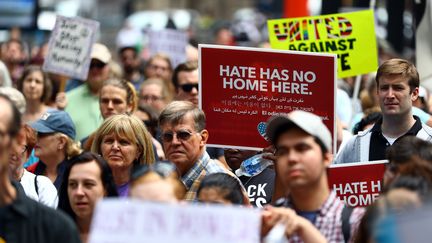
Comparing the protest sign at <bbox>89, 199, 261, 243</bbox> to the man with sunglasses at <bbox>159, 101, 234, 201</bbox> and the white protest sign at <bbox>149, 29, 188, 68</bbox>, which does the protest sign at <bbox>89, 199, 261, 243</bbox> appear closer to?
the man with sunglasses at <bbox>159, 101, 234, 201</bbox>

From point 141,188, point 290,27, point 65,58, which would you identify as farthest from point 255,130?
point 65,58

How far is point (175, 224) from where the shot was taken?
19.8 feet

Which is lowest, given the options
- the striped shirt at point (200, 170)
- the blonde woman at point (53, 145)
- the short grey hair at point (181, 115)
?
the blonde woman at point (53, 145)

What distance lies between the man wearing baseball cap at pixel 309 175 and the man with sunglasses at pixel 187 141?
2.26m

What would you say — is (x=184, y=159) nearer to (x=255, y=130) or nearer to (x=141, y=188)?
(x=255, y=130)

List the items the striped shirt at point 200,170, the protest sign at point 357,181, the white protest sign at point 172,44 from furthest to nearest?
1. the white protest sign at point 172,44
2. the striped shirt at point 200,170
3. the protest sign at point 357,181

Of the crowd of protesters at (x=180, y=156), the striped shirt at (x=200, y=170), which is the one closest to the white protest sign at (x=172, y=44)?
the crowd of protesters at (x=180, y=156)

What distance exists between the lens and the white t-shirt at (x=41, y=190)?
882 centimetres

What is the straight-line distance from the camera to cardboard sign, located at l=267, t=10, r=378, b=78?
39.9 ft

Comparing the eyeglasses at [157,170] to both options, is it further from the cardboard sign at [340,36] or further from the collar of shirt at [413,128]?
the cardboard sign at [340,36]

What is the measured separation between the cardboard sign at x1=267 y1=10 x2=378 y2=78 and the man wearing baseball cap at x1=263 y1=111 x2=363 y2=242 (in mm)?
5206

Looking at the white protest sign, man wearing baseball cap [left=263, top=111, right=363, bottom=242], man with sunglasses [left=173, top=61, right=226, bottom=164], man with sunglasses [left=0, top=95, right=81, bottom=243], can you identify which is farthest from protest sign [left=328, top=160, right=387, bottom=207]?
the white protest sign

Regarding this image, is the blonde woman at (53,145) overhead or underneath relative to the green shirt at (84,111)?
overhead

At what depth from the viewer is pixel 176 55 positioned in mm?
18109
